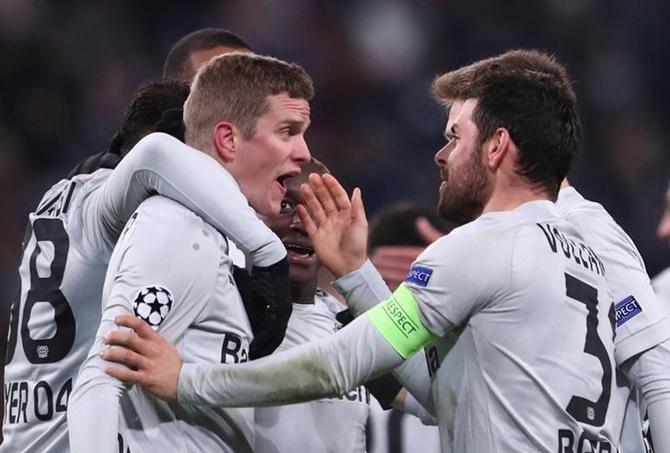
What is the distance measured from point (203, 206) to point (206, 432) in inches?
24.7

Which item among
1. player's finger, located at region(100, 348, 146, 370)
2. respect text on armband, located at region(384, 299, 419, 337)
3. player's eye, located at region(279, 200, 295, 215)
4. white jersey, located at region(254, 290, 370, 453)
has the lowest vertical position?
white jersey, located at region(254, 290, 370, 453)

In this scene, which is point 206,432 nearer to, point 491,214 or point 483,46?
point 491,214

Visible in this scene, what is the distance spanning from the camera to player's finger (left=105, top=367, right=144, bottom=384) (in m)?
3.22

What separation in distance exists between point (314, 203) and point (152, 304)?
0.76 m

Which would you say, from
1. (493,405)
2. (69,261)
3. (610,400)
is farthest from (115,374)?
(610,400)

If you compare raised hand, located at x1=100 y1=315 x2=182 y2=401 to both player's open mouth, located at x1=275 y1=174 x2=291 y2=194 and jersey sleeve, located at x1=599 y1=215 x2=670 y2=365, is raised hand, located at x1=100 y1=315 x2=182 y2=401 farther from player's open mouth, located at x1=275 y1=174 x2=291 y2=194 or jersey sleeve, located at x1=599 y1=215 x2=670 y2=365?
jersey sleeve, located at x1=599 y1=215 x2=670 y2=365

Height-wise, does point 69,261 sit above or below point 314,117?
below

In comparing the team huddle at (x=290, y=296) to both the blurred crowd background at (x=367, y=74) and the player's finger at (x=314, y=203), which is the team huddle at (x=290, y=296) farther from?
the blurred crowd background at (x=367, y=74)

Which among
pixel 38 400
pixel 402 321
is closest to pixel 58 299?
pixel 38 400

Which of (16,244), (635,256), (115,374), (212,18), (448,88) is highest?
(212,18)

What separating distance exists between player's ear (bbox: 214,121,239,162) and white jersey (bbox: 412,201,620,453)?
0.74 metres

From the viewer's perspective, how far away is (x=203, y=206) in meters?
3.47

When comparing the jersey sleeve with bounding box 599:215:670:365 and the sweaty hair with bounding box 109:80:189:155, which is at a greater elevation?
the sweaty hair with bounding box 109:80:189:155

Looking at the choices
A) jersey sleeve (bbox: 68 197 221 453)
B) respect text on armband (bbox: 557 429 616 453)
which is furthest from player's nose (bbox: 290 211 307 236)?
respect text on armband (bbox: 557 429 616 453)
